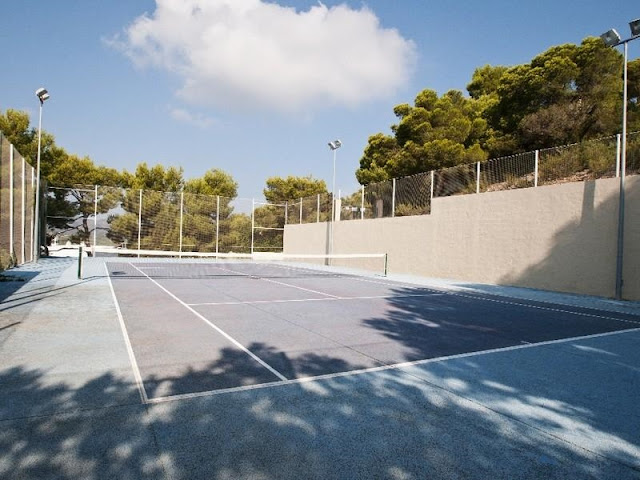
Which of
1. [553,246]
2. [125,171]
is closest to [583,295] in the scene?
[553,246]

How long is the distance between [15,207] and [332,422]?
16.5 metres

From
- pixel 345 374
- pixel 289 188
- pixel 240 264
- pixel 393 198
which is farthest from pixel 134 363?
pixel 289 188

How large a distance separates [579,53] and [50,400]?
25.7m

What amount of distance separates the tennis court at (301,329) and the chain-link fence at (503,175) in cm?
533

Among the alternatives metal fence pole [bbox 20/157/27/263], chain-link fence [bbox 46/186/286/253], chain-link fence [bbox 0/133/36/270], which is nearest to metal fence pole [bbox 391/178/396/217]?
chain-link fence [bbox 46/186/286/253]

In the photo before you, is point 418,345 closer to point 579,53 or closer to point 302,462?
point 302,462

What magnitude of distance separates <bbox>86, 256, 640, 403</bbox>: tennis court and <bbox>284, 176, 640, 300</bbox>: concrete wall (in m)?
3.03

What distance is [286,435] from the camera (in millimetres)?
3105

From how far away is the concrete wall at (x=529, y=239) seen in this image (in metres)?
12.4

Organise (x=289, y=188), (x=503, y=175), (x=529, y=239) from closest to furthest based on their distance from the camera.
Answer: (x=529, y=239), (x=503, y=175), (x=289, y=188)

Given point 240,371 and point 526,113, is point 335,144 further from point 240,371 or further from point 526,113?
point 240,371

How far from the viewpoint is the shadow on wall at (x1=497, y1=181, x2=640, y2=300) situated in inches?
482

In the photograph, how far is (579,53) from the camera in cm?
2127

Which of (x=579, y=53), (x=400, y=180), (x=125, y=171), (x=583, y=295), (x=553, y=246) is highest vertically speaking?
(x=579, y=53)
